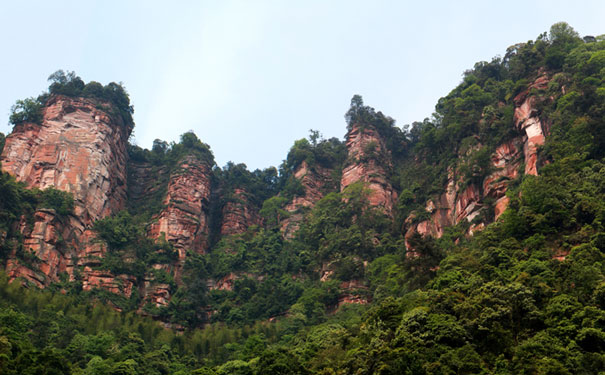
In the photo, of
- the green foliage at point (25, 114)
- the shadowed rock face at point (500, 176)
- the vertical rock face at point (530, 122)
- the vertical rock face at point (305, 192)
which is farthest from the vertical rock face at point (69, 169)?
the vertical rock face at point (530, 122)

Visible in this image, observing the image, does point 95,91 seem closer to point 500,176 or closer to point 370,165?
point 370,165

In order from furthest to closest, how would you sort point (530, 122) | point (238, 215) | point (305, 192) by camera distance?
point (238, 215), point (305, 192), point (530, 122)

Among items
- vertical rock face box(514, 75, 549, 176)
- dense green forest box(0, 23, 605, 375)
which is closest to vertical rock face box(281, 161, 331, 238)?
dense green forest box(0, 23, 605, 375)

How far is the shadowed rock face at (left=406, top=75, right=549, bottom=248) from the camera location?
40.8 meters

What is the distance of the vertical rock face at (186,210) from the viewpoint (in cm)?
5894

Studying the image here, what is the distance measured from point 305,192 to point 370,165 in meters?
7.95

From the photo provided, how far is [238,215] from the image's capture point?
66812mm

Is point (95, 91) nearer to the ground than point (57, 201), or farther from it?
farther from it

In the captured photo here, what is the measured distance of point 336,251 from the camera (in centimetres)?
5212

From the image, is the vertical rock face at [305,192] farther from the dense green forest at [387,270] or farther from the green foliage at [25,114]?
the green foliage at [25,114]

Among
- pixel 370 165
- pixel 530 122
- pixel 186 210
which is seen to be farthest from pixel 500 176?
pixel 186 210

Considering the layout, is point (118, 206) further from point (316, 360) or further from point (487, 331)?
point (487, 331)

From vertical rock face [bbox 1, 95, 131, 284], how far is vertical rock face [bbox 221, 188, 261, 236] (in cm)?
1085

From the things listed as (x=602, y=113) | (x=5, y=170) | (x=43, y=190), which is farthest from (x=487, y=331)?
(x=5, y=170)
